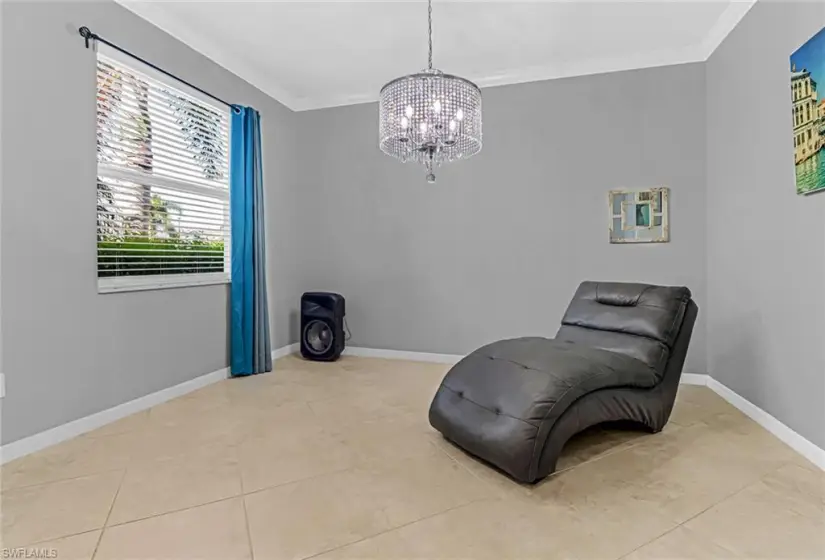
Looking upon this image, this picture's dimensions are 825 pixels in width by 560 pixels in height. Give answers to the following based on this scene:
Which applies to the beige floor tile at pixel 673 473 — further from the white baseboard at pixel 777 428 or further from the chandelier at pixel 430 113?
the chandelier at pixel 430 113

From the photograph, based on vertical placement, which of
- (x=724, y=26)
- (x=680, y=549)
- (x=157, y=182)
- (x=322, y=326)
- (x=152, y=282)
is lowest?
(x=680, y=549)

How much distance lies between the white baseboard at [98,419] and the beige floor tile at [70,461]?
42 mm

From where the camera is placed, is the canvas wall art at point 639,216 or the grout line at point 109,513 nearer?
the grout line at point 109,513

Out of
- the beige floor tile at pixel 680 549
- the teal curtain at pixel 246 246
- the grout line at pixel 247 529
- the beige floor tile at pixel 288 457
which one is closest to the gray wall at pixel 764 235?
the beige floor tile at pixel 680 549

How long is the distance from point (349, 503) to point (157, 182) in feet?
8.20

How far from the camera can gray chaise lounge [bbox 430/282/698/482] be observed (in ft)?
6.70

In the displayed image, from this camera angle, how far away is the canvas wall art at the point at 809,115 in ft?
7.25

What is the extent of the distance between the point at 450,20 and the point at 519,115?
3.91 ft

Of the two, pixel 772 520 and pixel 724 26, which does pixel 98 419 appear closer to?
pixel 772 520

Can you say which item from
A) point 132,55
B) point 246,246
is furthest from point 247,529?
point 132,55

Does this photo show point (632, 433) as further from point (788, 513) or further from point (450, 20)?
Result: point (450, 20)

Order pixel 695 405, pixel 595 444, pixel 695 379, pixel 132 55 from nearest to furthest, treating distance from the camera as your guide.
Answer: pixel 595 444, pixel 132 55, pixel 695 405, pixel 695 379

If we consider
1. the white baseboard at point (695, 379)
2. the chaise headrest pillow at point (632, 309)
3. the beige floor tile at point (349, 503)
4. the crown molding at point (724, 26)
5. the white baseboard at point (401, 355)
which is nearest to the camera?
the beige floor tile at point (349, 503)

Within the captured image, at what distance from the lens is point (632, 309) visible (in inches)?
111
